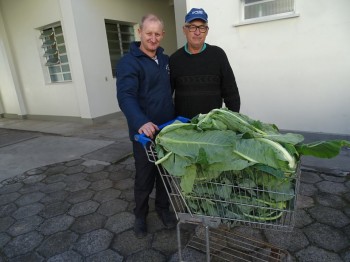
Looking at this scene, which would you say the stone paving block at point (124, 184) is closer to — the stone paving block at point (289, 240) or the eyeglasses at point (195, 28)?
the stone paving block at point (289, 240)

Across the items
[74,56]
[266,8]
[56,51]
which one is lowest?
[74,56]

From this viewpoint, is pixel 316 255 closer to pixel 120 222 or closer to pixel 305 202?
pixel 305 202

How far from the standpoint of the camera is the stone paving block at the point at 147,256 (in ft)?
7.21

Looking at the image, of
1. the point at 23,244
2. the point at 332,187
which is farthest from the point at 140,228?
the point at 332,187

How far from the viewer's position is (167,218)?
2.64 meters

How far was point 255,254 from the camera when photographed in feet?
7.14

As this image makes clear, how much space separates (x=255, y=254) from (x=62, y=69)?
24.9 ft

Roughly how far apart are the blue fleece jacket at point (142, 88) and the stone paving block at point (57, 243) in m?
1.19

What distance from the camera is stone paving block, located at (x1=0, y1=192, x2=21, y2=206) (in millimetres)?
3348

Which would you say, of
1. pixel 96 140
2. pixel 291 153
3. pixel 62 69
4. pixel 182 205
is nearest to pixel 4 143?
pixel 96 140

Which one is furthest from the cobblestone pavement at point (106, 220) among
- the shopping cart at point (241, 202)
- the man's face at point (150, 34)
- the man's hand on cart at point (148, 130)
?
the man's face at point (150, 34)

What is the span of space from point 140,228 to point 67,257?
663 mm

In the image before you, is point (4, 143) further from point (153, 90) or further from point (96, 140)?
point (153, 90)

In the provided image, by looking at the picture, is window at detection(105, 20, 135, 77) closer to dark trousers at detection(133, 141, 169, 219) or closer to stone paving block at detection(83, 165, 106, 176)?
stone paving block at detection(83, 165, 106, 176)
